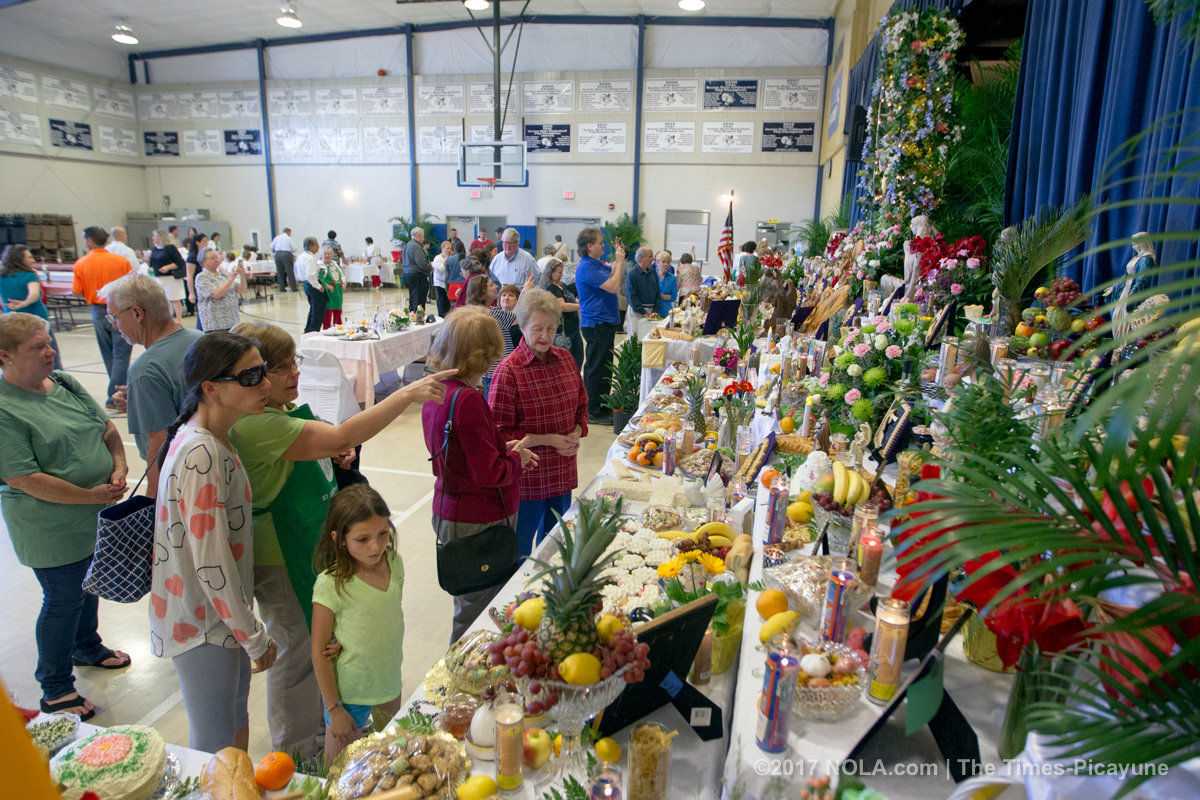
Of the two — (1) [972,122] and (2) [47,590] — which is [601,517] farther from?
(1) [972,122]

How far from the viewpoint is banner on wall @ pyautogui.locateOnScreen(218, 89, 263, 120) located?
1717 cm

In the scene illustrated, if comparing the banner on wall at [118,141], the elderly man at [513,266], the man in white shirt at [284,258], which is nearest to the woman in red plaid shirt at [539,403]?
the elderly man at [513,266]

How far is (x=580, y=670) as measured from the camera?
3.87 feet

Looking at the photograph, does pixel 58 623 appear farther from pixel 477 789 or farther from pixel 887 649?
pixel 887 649

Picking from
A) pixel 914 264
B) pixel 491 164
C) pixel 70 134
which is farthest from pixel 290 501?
pixel 70 134

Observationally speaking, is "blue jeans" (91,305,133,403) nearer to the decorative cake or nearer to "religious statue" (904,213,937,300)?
the decorative cake

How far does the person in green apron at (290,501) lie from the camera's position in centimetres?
201

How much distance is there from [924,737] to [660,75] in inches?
602

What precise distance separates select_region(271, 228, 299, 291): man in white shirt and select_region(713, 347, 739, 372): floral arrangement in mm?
13425

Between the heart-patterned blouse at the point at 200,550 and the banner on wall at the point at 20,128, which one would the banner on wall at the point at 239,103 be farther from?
the heart-patterned blouse at the point at 200,550

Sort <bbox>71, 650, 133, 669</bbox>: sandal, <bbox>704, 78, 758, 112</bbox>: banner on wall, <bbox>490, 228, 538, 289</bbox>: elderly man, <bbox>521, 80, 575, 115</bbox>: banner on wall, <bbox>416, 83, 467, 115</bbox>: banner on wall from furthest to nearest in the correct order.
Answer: <bbox>416, 83, 467, 115</bbox>: banner on wall < <bbox>521, 80, 575, 115</bbox>: banner on wall < <bbox>704, 78, 758, 112</bbox>: banner on wall < <bbox>490, 228, 538, 289</bbox>: elderly man < <bbox>71, 650, 133, 669</bbox>: sandal

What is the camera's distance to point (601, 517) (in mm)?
1379

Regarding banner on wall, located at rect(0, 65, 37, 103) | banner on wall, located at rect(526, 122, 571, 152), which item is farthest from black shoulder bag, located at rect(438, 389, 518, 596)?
banner on wall, located at rect(0, 65, 37, 103)

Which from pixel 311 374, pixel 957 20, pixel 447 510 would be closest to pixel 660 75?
pixel 957 20
